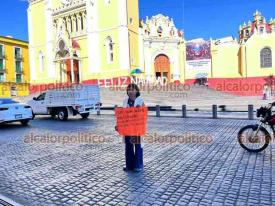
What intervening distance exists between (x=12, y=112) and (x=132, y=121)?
9.70 metres

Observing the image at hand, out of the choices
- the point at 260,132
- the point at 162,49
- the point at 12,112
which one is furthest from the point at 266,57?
the point at 260,132

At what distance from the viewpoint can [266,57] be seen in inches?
1753

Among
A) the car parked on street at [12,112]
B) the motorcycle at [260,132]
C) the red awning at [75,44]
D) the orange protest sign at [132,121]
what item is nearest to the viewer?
the orange protest sign at [132,121]

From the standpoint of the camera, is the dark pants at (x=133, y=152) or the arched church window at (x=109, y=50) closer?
the dark pants at (x=133, y=152)

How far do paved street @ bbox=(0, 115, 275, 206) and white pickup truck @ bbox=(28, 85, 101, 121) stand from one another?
22.5 ft

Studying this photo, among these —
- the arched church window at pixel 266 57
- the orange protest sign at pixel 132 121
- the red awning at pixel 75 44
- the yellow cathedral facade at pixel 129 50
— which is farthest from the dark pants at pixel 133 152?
the arched church window at pixel 266 57

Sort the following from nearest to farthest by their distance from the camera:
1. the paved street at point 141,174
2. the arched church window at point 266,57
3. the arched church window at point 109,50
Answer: the paved street at point 141,174 → the arched church window at point 109,50 → the arched church window at point 266,57

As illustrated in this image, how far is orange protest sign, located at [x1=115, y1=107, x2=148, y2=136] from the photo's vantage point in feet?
20.1

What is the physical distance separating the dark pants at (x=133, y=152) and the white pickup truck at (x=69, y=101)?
10.7 metres

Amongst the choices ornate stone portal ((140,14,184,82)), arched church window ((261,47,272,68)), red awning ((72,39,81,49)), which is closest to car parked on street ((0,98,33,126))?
red awning ((72,39,81,49))

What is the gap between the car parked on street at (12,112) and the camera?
45.7 ft

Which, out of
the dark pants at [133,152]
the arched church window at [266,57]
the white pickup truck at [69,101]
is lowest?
the dark pants at [133,152]

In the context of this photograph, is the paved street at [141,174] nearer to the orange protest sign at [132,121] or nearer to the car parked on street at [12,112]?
the orange protest sign at [132,121]

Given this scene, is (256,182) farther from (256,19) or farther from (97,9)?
(256,19)
